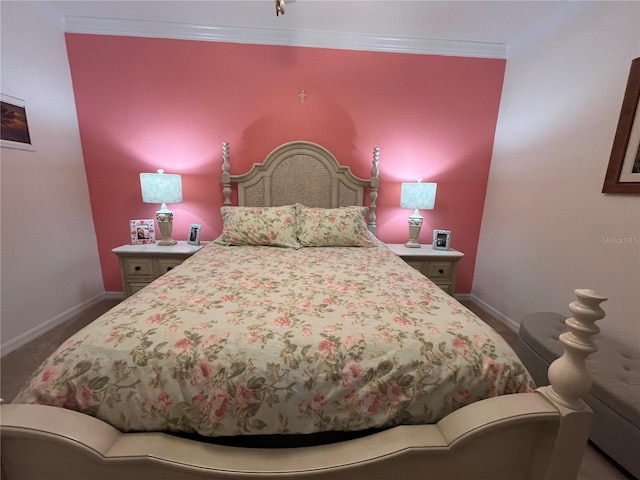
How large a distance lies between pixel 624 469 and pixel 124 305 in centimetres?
230

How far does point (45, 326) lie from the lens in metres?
2.14

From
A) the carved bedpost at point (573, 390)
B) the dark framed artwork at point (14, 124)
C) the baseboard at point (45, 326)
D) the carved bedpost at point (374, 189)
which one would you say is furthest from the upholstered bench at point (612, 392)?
the dark framed artwork at point (14, 124)

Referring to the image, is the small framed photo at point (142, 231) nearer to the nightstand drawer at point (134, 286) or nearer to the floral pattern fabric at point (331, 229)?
the nightstand drawer at point (134, 286)

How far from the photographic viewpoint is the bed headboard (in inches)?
101

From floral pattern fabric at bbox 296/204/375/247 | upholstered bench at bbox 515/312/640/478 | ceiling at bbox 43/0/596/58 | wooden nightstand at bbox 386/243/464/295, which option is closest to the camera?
upholstered bench at bbox 515/312/640/478

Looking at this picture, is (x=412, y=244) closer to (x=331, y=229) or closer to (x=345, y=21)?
(x=331, y=229)

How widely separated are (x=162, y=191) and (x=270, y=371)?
2088 millimetres

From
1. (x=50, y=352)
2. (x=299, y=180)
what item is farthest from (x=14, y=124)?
(x=299, y=180)

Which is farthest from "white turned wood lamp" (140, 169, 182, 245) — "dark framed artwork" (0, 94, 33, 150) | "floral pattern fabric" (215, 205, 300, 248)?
"dark framed artwork" (0, 94, 33, 150)

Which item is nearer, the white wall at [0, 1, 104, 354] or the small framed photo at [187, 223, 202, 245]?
the white wall at [0, 1, 104, 354]

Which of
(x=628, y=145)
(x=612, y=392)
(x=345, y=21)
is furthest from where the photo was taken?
(x=345, y=21)

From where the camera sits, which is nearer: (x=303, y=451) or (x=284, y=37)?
(x=303, y=451)

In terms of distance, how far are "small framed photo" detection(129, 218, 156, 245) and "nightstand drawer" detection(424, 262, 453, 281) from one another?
8.40 feet

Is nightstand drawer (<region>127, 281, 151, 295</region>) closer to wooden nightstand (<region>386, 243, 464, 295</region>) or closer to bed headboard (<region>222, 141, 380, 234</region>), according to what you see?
bed headboard (<region>222, 141, 380, 234</region>)
